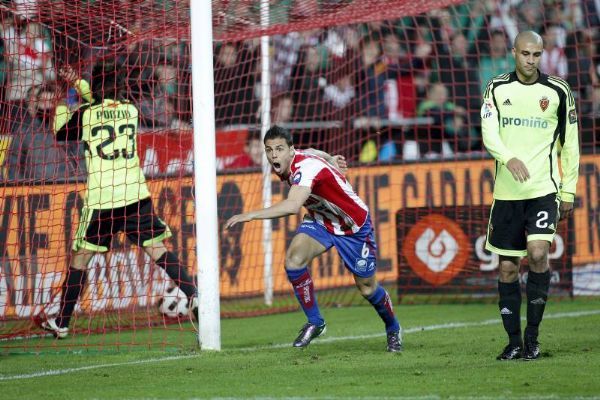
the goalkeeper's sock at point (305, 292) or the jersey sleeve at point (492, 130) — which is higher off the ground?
the jersey sleeve at point (492, 130)

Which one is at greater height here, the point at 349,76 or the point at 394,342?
the point at 349,76

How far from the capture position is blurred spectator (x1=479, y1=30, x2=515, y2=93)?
575 inches

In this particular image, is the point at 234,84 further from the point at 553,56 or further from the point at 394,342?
the point at 394,342

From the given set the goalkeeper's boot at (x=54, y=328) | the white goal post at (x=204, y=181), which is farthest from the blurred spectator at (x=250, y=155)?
the white goal post at (x=204, y=181)

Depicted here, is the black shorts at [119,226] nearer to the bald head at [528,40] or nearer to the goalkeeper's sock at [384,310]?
the goalkeeper's sock at [384,310]

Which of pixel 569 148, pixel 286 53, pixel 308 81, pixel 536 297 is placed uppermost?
pixel 286 53

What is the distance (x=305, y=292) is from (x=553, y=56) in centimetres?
875

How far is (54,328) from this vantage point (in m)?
9.39

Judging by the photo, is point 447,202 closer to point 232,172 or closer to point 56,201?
point 232,172

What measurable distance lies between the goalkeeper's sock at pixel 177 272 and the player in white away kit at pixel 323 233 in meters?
1.83

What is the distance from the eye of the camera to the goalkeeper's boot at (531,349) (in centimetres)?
687

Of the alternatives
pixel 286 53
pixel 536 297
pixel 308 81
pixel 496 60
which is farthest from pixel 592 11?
pixel 536 297

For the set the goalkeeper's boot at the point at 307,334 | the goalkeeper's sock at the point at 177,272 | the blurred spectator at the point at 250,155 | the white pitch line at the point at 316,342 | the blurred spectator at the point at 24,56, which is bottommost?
the white pitch line at the point at 316,342

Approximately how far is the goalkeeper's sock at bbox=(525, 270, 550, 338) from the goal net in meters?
2.99
